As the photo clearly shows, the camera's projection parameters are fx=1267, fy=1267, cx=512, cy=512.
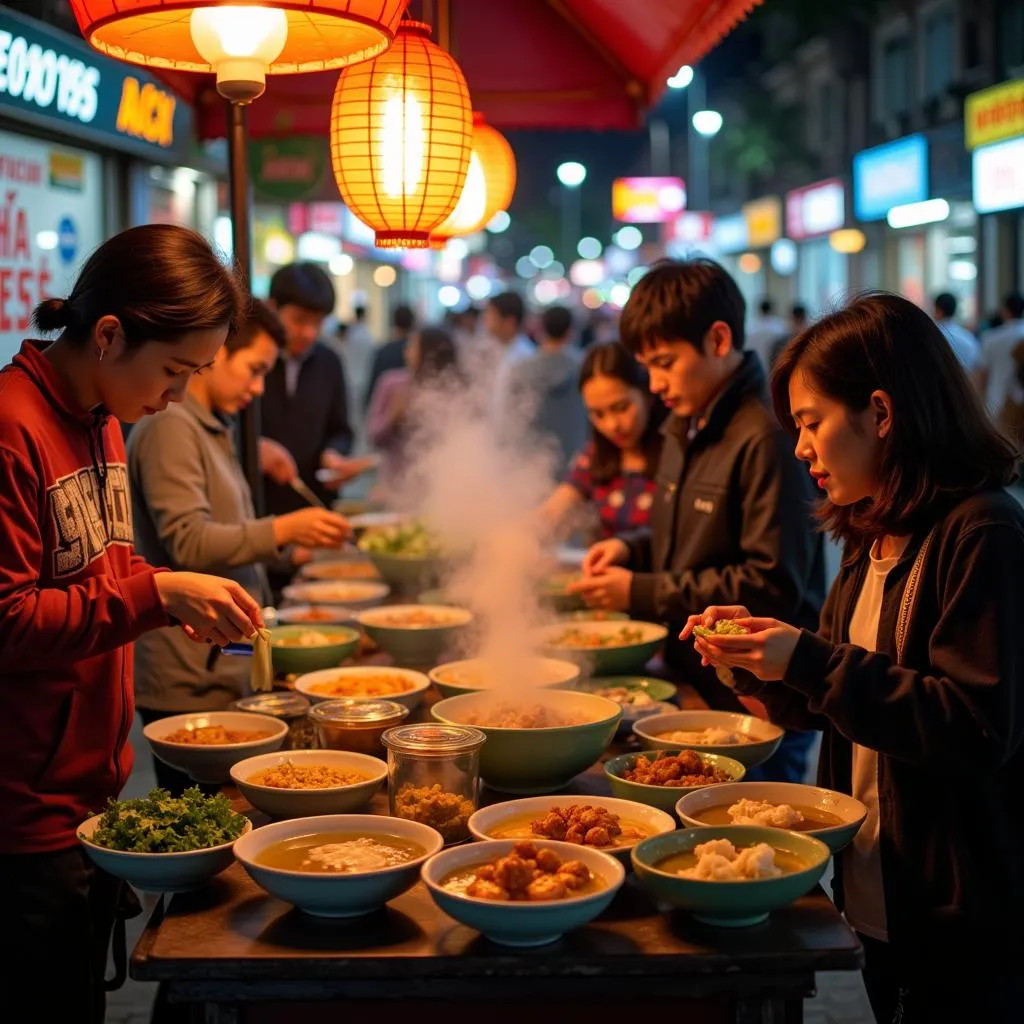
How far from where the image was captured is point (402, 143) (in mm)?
3510

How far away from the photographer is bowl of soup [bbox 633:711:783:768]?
2.70 m

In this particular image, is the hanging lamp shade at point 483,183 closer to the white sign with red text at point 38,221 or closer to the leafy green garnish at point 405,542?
the leafy green garnish at point 405,542

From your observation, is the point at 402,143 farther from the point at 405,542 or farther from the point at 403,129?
the point at 405,542

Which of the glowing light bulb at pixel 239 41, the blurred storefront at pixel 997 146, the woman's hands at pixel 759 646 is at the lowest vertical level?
the woman's hands at pixel 759 646

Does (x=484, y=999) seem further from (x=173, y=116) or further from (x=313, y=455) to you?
(x=173, y=116)

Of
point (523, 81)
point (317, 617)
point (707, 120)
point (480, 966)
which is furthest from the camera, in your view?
point (707, 120)

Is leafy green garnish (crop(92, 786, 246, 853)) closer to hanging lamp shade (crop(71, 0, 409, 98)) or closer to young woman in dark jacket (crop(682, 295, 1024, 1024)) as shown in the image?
young woman in dark jacket (crop(682, 295, 1024, 1024))

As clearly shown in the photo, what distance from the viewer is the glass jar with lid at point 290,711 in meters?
2.87

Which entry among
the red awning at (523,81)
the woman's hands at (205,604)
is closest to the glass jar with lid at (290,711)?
the woman's hands at (205,604)

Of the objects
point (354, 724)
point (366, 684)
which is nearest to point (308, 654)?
point (366, 684)

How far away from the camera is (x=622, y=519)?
494cm

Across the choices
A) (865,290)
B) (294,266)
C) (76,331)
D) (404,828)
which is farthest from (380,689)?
(294,266)

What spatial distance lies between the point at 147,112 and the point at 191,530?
3988mm

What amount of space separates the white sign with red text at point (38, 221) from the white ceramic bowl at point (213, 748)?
3.29 m
